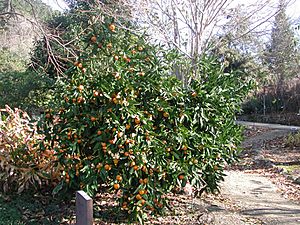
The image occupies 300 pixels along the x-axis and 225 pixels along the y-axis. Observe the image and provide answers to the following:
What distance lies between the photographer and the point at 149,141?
3.28 meters

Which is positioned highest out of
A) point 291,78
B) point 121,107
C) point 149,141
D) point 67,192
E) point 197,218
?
point 291,78

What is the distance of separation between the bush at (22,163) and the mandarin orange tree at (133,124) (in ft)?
1.80

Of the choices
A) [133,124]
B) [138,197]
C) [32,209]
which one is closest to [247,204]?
[138,197]

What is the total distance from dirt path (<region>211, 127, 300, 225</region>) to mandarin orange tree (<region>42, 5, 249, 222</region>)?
439 millimetres

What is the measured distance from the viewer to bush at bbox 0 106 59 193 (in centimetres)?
389

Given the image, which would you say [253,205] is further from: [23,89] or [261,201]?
[23,89]

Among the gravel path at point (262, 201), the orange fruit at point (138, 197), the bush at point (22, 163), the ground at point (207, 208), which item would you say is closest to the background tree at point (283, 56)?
the gravel path at point (262, 201)

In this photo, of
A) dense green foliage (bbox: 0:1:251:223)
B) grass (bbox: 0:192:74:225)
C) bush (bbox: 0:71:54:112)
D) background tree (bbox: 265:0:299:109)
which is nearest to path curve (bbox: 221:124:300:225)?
dense green foliage (bbox: 0:1:251:223)

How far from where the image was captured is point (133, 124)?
3.32m

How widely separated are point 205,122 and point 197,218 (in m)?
1.09

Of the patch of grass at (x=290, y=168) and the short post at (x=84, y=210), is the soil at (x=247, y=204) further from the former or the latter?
the short post at (x=84, y=210)

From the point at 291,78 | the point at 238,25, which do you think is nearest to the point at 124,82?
the point at 238,25

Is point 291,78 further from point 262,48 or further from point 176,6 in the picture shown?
point 176,6

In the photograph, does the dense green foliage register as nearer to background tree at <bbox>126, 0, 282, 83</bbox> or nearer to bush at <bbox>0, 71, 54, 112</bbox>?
background tree at <bbox>126, 0, 282, 83</bbox>
